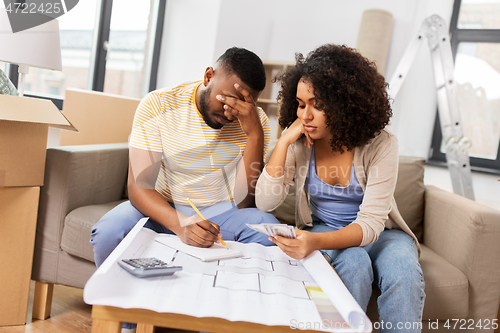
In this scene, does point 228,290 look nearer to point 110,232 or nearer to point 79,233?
point 110,232

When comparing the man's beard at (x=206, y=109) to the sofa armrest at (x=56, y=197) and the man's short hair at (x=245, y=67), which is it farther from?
the sofa armrest at (x=56, y=197)

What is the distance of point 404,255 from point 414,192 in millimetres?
658

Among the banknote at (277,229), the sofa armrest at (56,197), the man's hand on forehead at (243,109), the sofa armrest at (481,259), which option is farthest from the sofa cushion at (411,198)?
the sofa armrest at (56,197)

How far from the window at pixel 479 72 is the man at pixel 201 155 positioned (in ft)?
7.05

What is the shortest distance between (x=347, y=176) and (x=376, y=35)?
1977mm

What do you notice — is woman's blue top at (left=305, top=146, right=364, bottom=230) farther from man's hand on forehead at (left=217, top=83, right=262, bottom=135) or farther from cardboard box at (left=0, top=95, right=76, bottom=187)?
cardboard box at (left=0, top=95, right=76, bottom=187)

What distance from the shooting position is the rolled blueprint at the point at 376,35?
110 inches

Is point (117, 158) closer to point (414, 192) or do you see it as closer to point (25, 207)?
point (25, 207)

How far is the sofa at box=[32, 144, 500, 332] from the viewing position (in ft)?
4.02

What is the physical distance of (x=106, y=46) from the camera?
2602mm

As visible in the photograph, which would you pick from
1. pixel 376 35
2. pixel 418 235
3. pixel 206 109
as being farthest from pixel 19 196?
pixel 376 35

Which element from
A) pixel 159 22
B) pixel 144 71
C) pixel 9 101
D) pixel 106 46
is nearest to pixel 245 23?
pixel 159 22

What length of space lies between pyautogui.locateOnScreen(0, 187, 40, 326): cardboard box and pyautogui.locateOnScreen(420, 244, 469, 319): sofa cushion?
1300 mm

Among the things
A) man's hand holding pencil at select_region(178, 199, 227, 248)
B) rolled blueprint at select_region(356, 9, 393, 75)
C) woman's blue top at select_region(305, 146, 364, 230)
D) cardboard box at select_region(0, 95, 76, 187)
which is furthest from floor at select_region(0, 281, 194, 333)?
rolled blueprint at select_region(356, 9, 393, 75)
